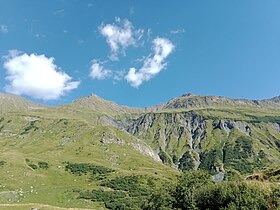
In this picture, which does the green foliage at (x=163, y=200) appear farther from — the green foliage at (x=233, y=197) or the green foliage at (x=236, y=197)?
the green foliage at (x=236, y=197)

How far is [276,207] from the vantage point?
56375 millimetres

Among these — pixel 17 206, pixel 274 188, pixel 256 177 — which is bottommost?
pixel 17 206

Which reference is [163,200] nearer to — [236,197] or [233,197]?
[233,197]

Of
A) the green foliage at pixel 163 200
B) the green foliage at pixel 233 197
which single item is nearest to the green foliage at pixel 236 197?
the green foliage at pixel 233 197

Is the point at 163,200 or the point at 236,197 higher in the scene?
the point at 163,200

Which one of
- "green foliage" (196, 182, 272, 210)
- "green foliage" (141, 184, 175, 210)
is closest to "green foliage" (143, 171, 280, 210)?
"green foliage" (196, 182, 272, 210)

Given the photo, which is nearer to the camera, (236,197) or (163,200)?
(236,197)

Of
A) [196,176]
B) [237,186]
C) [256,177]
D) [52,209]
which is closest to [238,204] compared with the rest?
[237,186]

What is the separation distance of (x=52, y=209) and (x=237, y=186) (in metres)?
64.1

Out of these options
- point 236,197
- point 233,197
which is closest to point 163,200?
point 233,197

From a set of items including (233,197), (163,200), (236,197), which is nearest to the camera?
(236,197)

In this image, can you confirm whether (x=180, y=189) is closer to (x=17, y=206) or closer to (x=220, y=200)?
(x=220, y=200)

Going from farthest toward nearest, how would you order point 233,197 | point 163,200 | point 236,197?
point 163,200
point 233,197
point 236,197

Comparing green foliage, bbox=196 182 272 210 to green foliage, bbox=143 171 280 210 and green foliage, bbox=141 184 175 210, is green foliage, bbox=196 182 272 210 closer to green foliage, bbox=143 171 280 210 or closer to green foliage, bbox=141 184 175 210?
green foliage, bbox=143 171 280 210
